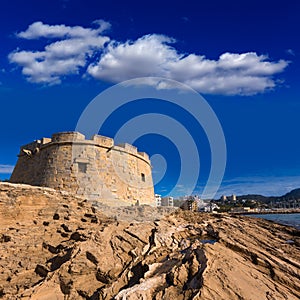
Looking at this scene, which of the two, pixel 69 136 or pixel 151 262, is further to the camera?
pixel 69 136

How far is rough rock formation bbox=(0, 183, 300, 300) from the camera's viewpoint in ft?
12.4

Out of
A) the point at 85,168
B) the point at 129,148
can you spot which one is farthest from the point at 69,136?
the point at 129,148

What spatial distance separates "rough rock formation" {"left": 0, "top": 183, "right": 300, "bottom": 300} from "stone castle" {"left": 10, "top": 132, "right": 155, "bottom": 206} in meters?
5.79

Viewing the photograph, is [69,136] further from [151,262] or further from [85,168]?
[151,262]

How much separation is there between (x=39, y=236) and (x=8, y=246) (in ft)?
2.66

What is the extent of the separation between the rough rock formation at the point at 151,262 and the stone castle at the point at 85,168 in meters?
5.79

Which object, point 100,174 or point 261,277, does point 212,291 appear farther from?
point 100,174

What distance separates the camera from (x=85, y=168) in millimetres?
15664

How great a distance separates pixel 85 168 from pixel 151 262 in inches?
438

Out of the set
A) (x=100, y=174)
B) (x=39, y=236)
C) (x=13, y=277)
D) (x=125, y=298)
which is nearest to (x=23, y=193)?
(x=39, y=236)

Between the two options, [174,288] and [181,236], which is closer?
[174,288]

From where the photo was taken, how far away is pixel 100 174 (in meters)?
15.8

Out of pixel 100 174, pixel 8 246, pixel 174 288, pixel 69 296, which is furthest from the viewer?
pixel 100 174

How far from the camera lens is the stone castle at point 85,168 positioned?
1527 centimetres
